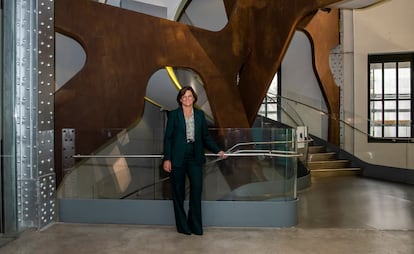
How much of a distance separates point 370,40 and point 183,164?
33.0 ft

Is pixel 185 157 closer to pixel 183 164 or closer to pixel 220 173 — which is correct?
pixel 183 164

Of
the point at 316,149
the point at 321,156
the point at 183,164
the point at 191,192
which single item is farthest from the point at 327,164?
the point at 183,164

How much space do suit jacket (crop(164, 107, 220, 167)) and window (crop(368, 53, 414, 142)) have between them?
9.29 metres

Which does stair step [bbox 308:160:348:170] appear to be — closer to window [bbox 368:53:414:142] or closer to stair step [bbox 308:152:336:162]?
stair step [bbox 308:152:336:162]

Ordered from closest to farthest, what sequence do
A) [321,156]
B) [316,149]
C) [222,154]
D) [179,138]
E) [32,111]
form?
[179,138] → [32,111] → [222,154] → [321,156] → [316,149]

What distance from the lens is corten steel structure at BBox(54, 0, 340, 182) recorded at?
6012 mm

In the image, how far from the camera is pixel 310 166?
10.7 metres

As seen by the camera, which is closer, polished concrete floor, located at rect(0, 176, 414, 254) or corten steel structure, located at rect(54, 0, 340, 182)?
A: polished concrete floor, located at rect(0, 176, 414, 254)

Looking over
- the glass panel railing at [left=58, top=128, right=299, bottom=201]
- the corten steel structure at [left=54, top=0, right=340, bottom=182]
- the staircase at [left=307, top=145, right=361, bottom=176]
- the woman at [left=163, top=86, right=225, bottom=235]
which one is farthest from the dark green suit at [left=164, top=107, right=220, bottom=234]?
the staircase at [left=307, top=145, right=361, bottom=176]

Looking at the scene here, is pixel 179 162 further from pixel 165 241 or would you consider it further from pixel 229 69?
pixel 229 69

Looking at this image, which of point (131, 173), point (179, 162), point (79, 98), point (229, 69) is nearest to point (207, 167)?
point (179, 162)

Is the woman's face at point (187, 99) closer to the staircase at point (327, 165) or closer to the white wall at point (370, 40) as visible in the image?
the staircase at point (327, 165)

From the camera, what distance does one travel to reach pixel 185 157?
4.27 metres

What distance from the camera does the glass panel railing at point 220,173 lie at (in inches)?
188
